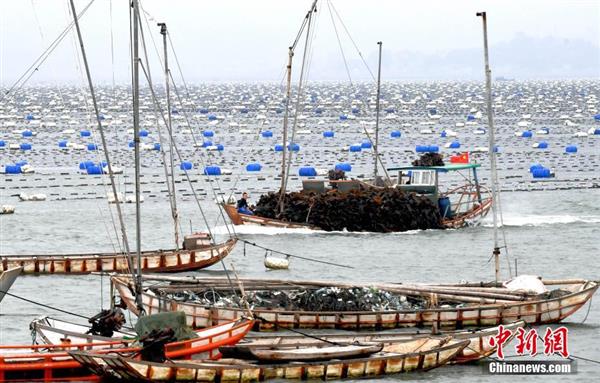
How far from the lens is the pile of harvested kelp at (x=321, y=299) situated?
42906 millimetres

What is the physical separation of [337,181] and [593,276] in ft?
51.2

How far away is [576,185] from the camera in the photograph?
310ft

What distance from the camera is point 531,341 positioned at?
40.2 meters

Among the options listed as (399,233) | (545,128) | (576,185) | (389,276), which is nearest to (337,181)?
(399,233)

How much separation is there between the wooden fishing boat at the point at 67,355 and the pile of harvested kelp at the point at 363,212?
3180cm

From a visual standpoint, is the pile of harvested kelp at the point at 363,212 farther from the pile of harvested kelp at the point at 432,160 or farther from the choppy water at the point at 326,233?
the pile of harvested kelp at the point at 432,160

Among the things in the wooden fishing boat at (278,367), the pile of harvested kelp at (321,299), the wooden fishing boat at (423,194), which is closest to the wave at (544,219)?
the wooden fishing boat at (423,194)

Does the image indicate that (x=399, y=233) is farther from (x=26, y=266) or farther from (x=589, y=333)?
(x=589, y=333)

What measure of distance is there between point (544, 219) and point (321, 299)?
35011 mm

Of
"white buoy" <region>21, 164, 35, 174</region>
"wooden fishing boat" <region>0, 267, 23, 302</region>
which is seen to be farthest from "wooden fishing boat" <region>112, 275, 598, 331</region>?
"white buoy" <region>21, 164, 35, 174</region>

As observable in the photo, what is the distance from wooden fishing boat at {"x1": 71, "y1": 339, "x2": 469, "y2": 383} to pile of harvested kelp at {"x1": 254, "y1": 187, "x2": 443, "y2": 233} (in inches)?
1182

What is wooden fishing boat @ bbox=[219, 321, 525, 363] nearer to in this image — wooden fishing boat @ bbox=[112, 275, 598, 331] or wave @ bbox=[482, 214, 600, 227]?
wooden fishing boat @ bbox=[112, 275, 598, 331]

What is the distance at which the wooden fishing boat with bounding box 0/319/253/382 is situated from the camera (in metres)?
34.0

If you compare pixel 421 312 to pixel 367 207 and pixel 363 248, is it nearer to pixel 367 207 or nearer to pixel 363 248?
pixel 363 248
